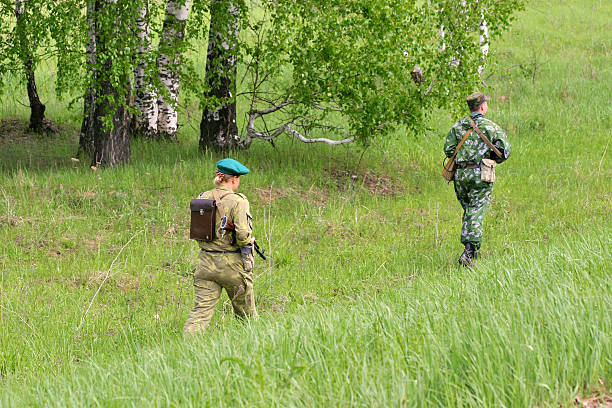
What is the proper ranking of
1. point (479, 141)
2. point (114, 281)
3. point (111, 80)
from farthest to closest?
point (111, 80) < point (479, 141) < point (114, 281)

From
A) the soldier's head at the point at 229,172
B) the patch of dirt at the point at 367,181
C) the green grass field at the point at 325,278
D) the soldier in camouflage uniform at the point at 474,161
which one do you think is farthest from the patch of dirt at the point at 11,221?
the soldier in camouflage uniform at the point at 474,161

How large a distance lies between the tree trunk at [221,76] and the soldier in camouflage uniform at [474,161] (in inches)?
192

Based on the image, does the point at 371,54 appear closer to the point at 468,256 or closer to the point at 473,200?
the point at 473,200

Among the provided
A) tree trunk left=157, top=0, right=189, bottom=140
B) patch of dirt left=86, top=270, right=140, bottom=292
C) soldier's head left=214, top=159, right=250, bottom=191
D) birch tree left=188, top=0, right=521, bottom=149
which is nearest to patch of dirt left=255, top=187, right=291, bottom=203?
birch tree left=188, top=0, right=521, bottom=149

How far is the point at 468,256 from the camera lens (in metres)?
8.16

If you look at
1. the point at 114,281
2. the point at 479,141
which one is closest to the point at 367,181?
the point at 479,141

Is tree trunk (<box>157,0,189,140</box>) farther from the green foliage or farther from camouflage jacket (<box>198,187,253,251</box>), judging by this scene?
camouflage jacket (<box>198,187,253,251</box>)

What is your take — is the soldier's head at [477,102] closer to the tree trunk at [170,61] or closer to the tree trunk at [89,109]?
the tree trunk at [170,61]

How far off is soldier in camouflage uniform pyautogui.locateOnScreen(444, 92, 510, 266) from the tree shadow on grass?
7.77 m

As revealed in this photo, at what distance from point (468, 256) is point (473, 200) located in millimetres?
668

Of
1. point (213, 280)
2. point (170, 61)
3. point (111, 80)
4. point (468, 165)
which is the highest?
point (170, 61)

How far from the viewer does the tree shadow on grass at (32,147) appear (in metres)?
13.5

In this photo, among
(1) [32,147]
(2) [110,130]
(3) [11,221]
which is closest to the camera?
(3) [11,221]

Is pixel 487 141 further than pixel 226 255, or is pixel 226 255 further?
pixel 487 141
